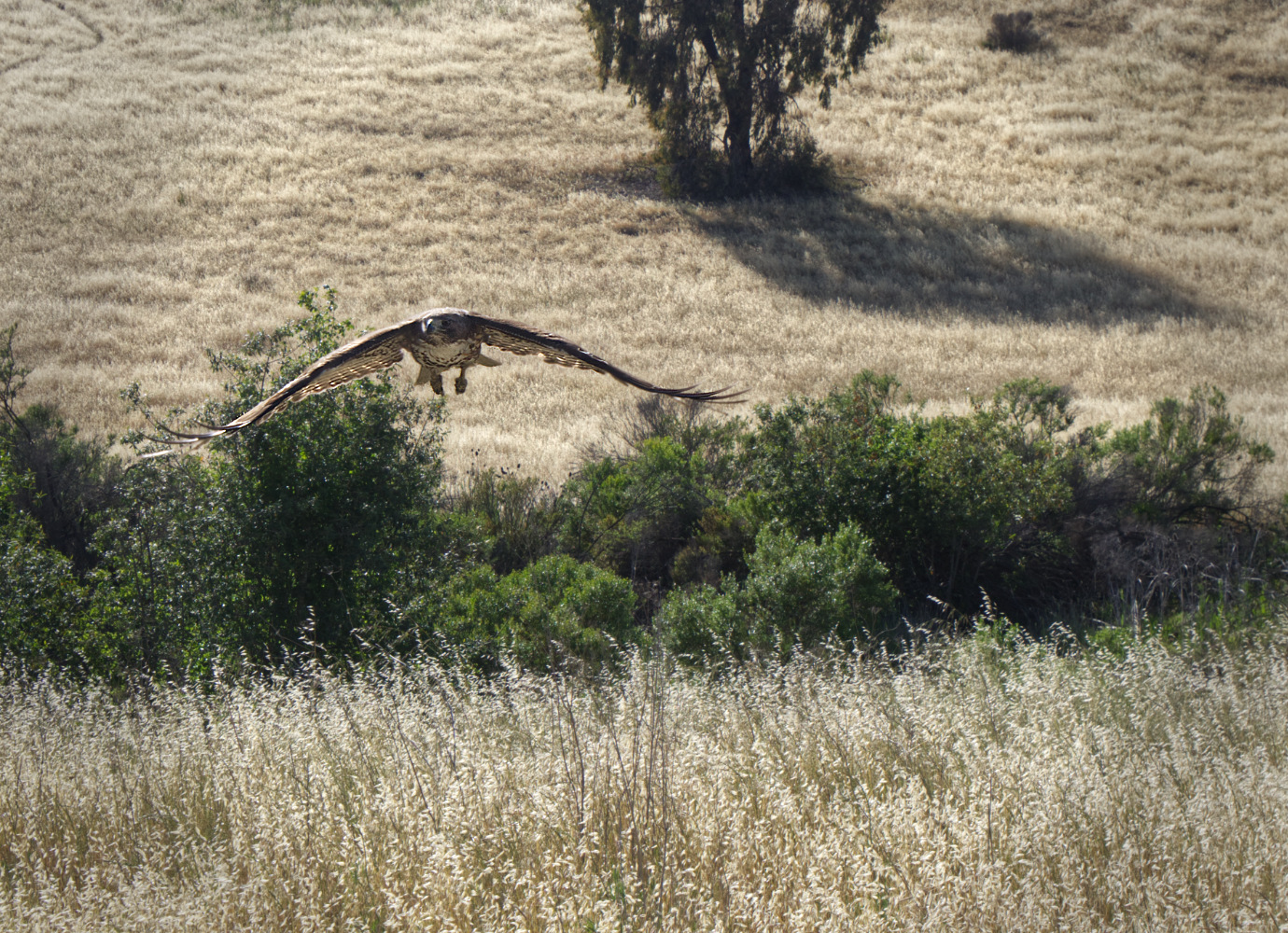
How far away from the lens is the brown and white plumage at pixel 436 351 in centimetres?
421

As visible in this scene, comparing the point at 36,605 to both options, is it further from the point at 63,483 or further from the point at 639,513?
the point at 639,513

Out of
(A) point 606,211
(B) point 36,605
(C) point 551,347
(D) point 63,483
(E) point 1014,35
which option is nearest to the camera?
(C) point 551,347

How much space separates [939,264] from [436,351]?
22.6 m

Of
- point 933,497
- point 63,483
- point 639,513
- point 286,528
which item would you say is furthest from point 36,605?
point 933,497

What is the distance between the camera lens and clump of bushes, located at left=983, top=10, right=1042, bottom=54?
3959 cm

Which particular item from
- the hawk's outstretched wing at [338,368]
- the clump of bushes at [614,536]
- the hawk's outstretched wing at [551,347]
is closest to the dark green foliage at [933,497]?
the clump of bushes at [614,536]

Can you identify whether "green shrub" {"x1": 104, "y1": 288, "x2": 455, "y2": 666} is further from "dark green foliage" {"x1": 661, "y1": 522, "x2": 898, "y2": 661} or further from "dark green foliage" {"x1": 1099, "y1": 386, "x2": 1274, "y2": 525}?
"dark green foliage" {"x1": 1099, "y1": 386, "x2": 1274, "y2": 525}

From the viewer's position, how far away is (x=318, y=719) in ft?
19.7

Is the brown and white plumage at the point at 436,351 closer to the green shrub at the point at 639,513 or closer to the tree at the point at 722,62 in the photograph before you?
the green shrub at the point at 639,513

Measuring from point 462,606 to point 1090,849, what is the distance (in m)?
7.01

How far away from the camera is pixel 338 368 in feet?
14.3

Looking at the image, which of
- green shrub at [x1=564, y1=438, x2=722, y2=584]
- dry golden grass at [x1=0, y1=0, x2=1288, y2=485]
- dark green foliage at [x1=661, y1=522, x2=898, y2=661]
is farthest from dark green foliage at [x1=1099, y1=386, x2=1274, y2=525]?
green shrub at [x1=564, y1=438, x2=722, y2=584]

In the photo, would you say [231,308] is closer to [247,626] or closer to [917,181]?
[247,626]

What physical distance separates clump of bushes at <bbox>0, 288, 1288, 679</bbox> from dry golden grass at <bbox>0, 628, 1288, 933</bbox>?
2.53 meters
